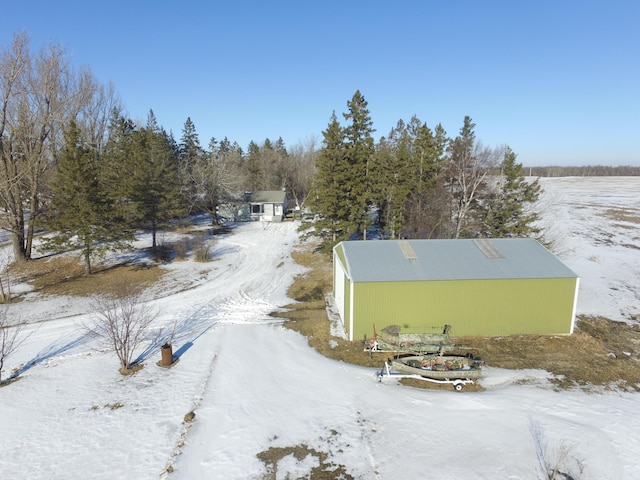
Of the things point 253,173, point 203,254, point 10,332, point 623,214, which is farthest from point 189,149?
point 623,214

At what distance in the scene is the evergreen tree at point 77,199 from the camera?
2180cm

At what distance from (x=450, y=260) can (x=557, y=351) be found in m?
4.98

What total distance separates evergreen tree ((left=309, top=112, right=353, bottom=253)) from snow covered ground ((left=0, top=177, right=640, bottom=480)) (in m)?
12.4

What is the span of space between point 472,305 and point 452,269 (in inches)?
61.5

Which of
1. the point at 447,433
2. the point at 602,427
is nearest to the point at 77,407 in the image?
the point at 447,433

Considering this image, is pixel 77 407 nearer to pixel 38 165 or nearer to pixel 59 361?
pixel 59 361

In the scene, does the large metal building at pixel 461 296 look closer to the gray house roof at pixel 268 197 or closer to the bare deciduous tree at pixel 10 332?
the bare deciduous tree at pixel 10 332

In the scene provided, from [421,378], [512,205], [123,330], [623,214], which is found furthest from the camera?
[623,214]

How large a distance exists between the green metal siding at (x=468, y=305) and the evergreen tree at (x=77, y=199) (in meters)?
18.3

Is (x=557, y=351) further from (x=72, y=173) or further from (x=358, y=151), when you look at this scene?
(x=72, y=173)

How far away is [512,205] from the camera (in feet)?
76.7

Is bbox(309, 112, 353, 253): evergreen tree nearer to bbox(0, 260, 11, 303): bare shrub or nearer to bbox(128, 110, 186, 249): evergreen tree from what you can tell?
bbox(128, 110, 186, 249): evergreen tree

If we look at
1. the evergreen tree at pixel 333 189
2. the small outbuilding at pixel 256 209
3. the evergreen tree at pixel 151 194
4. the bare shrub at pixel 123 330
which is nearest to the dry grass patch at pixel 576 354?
the bare shrub at pixel 123 330

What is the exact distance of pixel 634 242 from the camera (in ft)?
112
